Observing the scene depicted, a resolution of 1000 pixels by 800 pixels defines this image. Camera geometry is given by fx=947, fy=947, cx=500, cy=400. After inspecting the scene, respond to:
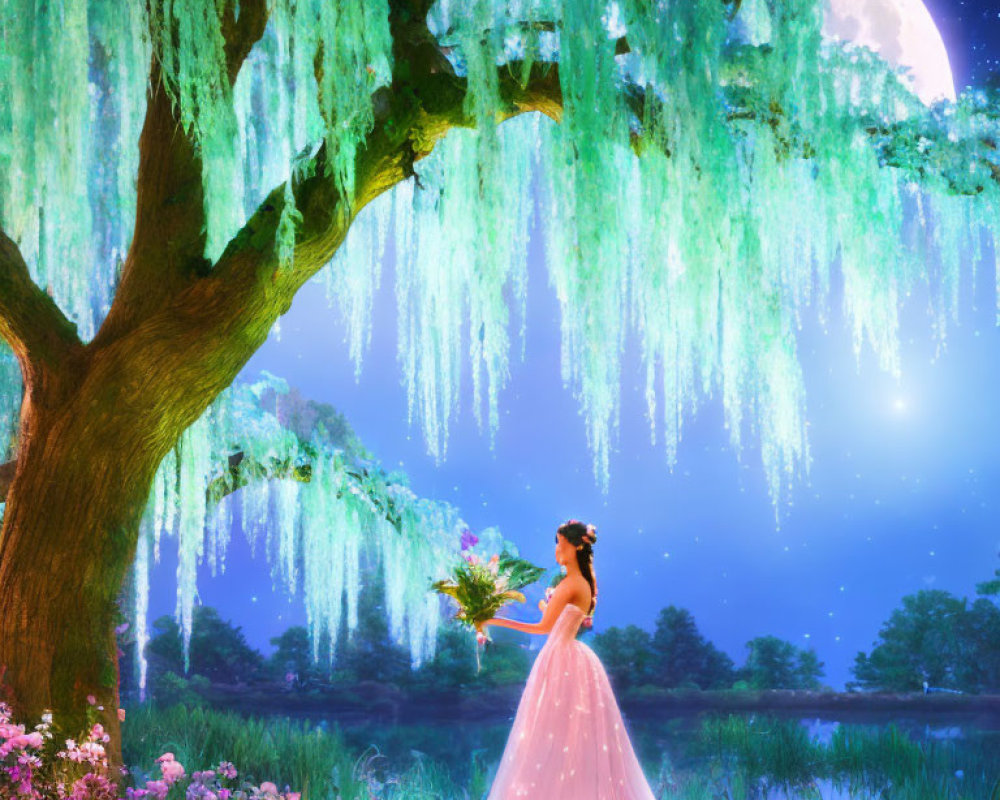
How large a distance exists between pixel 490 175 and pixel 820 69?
2.84ft

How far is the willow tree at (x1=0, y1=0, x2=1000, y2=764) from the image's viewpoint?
2340 mm

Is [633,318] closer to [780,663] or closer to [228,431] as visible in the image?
[228,431]

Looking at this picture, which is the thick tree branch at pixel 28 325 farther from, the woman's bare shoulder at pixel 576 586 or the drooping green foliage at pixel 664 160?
the woman's bare shoulder at pixel 576 586

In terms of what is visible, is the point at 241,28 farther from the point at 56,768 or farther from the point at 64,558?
the point at 56,768

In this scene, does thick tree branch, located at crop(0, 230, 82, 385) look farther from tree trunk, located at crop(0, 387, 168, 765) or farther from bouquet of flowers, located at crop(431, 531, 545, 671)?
bouquet of flowers, located at crop(431, 531, 545, 671)

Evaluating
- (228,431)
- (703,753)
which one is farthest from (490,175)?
(703,753)

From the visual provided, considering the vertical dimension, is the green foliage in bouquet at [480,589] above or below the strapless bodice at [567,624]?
above

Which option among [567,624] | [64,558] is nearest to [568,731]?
[567,624]

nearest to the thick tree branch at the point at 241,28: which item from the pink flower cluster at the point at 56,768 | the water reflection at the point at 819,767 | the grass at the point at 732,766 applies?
the pink flower cluster at the point at 56,768

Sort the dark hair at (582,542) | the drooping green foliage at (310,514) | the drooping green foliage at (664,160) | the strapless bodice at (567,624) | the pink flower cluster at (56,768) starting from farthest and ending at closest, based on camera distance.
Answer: the drooping green foliage at (310,514) → the dark hair at (582,542) → the strapless bodice at (567,624) → the drooping green foliage at (664,160) → the pink flower cluster at (56,768)

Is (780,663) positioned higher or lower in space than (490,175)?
lower

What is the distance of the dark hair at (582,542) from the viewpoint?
3.03m

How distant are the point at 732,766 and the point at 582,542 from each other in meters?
2.36

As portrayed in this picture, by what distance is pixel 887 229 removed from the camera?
8.01ft
